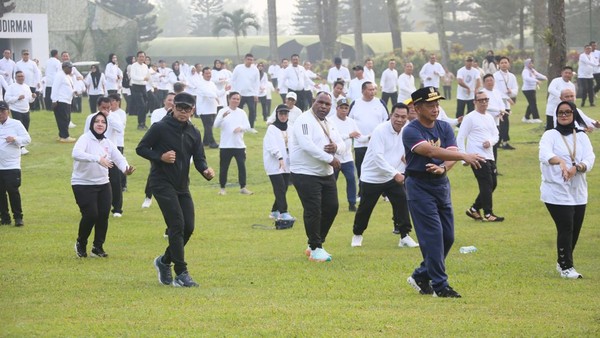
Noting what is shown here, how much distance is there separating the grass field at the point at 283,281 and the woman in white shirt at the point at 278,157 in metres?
0.66

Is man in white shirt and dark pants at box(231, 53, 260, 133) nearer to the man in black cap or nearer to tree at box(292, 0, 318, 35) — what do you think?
the man in black cap

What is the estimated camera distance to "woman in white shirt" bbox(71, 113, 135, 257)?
13.7 metres

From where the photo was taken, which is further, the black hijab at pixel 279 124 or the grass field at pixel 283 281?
the black hijab at pixel 279 124

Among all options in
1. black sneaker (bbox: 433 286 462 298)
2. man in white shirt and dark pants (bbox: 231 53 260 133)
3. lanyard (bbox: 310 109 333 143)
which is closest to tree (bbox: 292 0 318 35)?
man in white shirt and dark pants (bbox: 231 53 260 133)

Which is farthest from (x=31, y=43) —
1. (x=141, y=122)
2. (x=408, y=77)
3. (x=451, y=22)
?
(x=451, y=22)

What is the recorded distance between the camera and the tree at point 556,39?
26.7 meters

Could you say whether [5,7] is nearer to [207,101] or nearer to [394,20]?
[207,101]

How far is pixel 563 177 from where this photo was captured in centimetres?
1169

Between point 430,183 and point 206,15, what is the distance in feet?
457

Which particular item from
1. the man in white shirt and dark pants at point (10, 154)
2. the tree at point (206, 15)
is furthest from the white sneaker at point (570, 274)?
the tree at point (206, 15)

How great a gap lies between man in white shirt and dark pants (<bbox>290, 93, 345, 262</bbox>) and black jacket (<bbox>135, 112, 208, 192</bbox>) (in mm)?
2128

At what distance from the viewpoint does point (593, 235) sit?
614 inches

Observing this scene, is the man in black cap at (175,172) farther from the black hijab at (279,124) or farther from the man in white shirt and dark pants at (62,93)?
the man in white shirt and dark pants at (62,93)

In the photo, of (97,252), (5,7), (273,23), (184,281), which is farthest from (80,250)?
(273,23)
